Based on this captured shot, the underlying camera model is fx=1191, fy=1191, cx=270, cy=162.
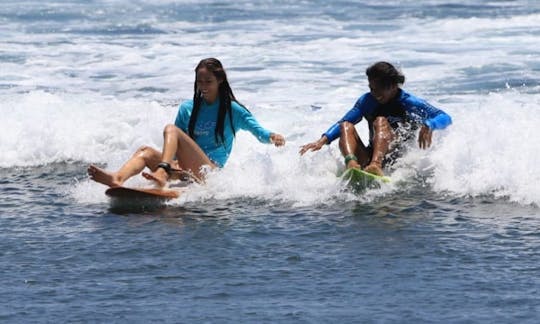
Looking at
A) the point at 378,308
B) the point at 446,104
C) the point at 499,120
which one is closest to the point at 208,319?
the point at 378,308

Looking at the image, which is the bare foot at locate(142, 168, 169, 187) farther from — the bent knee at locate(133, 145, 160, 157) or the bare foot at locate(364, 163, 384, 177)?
the bare foot at locate(364, 163, 384, 177)

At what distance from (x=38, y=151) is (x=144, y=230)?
3793 millimetres

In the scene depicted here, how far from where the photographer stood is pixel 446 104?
14.8 meters

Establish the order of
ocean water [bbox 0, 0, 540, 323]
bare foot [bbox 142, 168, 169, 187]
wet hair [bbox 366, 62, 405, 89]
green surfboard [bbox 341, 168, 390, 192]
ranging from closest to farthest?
ocean water [bbox 0, 0, 540, 323] → bare foot [bbox 142, 168, 169, 187] → green surfboard [bbox 341, 168, 390, 192] → wet hair [bbox 366, 62, 405, 89]

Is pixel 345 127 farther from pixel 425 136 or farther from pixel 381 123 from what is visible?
pixel 425 136

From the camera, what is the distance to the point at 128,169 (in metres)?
9.88

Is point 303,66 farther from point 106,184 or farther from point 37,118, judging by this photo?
point 106,184

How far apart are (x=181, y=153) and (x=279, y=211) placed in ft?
3.57

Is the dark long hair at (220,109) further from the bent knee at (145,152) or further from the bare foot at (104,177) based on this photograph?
the bare foot at (104,177)

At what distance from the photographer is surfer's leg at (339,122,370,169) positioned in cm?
1002

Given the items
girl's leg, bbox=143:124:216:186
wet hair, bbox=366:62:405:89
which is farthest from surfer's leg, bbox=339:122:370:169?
girl's leg, bbox=143:124:216:186

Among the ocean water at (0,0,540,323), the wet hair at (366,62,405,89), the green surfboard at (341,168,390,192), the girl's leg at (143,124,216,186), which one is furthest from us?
the wet hair at (366,62,405,89)

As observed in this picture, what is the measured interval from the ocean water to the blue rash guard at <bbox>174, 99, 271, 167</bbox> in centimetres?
17

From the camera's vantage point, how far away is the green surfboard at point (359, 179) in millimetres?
9727
